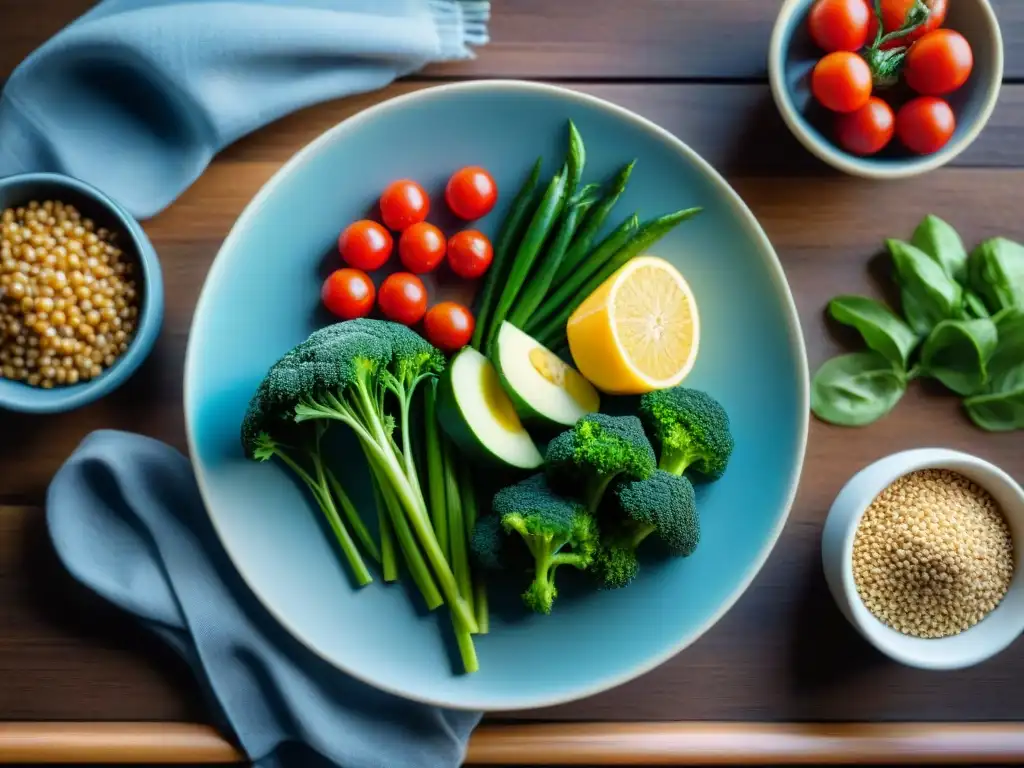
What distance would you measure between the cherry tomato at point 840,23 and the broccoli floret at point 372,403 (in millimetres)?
804

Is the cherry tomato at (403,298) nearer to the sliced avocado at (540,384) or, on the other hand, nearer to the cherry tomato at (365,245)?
the cherry tomato at (365,245)

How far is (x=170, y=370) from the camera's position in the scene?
1519 millimetres

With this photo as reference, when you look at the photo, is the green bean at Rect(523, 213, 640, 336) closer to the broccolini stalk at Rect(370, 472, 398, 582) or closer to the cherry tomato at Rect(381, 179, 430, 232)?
the cherry tomato at Rect(381, 179, 430, 232)

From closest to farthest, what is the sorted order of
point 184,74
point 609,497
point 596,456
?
point 596,456 → point 609,497 → point 184,74

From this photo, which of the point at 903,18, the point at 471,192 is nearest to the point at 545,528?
the point at 471,192

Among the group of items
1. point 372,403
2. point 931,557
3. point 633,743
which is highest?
point 372,403

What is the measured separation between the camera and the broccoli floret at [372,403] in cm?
129

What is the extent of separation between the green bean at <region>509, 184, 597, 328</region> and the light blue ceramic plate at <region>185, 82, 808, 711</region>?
0.24 ft

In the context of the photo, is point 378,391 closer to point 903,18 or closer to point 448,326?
point 448,326

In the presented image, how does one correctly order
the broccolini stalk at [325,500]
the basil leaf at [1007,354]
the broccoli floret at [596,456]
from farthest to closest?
the basil leaf at [1007,354], the broccolini stalk at [325,500], the broccoli floret at [596,456]

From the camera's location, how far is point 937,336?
150 centimetres

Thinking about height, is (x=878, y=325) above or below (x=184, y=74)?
below

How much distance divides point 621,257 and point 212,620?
0.88m

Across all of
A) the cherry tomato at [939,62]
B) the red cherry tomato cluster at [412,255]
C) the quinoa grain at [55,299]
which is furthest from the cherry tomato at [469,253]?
the cherry tomato at [939,62]
